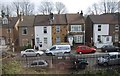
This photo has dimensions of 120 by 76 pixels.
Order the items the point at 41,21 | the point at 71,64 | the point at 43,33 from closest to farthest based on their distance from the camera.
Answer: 1. the point at 71,64
2. the point at 43,33
3. the point at 41,21

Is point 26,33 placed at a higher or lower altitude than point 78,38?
higher

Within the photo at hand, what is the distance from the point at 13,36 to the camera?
1986 cm

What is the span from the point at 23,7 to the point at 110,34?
15889mm

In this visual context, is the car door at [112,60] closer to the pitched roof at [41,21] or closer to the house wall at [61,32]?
the house wall at [61,32]

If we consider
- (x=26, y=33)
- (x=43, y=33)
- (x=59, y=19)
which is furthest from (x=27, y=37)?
(x=59, y=19)

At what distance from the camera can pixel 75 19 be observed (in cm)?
1834

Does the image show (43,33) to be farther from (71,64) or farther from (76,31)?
(71,64)

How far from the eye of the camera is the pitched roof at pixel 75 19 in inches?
708

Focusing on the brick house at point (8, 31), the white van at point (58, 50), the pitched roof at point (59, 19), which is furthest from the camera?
the brick house at point (8, 31)

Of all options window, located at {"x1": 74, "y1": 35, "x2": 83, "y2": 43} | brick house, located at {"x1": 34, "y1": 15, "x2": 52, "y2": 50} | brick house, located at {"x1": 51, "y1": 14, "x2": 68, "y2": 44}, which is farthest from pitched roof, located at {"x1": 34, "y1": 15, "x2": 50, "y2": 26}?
window, located at {"x1": 74, "y1": 35, "x2": 83, "y2": 43}

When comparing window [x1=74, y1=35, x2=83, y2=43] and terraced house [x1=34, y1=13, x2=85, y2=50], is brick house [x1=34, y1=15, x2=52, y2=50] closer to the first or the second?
terraced house [x1=34, y1=13, x2=85, y2=50]

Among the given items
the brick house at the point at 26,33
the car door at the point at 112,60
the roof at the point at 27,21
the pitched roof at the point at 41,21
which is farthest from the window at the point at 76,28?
the car door at the point at 112,60

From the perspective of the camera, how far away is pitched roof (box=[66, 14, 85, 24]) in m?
18.0

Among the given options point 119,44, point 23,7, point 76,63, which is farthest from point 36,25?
point 23,7
